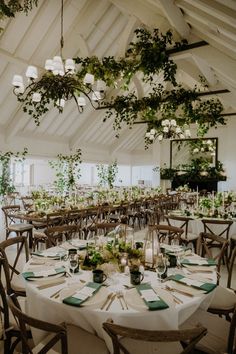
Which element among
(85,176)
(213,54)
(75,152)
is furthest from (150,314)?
(85,176)

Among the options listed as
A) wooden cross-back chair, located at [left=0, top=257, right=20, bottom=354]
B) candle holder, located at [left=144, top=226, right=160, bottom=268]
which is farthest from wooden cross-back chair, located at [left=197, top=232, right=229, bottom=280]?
wooden cross-back chair, located at [left=0, top=257, right=20, bottom=354]

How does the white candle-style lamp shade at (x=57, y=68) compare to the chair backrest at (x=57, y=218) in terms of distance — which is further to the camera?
the chair backrest at (x=57, y=218)

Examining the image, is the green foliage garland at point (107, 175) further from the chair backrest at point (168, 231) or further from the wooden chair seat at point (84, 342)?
the wooden chair seat at point (84, 342)

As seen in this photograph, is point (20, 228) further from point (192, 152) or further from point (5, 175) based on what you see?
point (192, 152)

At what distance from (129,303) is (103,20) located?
30.3ft

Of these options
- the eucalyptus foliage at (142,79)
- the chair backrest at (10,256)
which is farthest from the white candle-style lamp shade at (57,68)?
the chair backrest at (10,256)

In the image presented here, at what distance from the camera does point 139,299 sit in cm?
204

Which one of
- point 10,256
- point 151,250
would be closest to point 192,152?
point 10,256

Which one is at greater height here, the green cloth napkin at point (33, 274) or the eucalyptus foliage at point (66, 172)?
the eucalyptus foliage at point (66, 172)

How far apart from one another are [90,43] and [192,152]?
8958mm

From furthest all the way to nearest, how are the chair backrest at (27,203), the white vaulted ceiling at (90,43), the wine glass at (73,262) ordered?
the chair backrest at (27,203) → the white vaulted ceiling at (90,43) → the wine glass at (73,262)

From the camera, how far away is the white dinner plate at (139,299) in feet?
6.38

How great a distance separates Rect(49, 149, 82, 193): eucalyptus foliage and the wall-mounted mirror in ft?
17.7

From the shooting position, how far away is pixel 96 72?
5898mm
